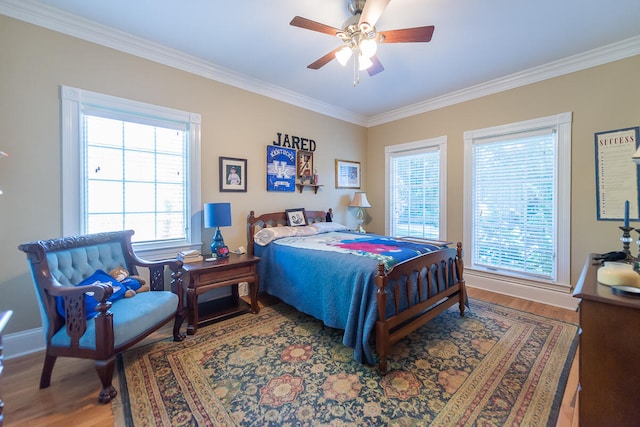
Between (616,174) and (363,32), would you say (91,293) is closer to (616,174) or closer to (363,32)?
(363,32)

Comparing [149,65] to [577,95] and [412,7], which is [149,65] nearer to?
[412,7]

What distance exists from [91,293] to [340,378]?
6.01 ft

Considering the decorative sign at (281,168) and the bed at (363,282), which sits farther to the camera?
the decorative sign at (281,168)

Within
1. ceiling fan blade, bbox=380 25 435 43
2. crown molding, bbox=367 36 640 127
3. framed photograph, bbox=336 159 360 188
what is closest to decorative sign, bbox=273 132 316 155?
framed photograph, bbox=336 159 360 188

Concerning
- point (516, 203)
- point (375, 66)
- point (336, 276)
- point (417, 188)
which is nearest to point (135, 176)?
point (336, 276)

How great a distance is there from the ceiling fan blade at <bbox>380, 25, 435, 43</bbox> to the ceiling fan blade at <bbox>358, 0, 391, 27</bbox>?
157 millimetres

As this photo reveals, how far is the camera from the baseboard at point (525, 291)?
3039 millimetres

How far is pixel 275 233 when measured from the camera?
325cm

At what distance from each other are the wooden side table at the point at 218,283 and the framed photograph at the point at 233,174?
34.8 inches

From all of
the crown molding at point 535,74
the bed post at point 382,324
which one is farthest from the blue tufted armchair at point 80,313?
the crown molding at point 535,74

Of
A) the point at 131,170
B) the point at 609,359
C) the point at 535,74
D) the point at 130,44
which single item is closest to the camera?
the point at 609,359

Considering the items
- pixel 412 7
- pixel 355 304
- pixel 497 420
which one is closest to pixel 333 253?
pixel 355 304

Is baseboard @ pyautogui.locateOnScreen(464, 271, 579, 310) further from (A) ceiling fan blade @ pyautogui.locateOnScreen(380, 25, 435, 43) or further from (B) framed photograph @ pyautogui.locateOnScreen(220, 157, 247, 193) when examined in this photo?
(B) framed photograph @ pyautogui.locateOnScreen(220, 157, 247, 193)

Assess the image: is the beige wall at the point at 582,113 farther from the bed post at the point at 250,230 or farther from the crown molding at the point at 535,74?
the bed post at the point at 250,230
